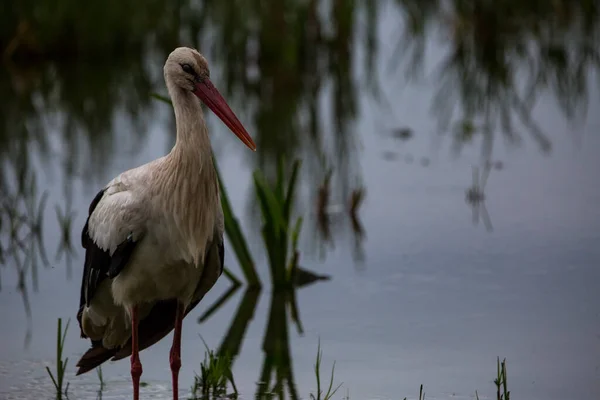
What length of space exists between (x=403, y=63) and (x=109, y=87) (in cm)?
356

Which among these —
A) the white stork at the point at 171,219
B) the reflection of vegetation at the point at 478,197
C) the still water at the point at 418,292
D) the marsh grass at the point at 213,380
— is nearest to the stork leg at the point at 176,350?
the white stork at the point at 171,219

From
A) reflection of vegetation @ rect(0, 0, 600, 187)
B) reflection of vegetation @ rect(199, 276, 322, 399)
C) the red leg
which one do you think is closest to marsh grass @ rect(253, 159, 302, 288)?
reflection of vegetation @ rect(199, 276, 322, 399)

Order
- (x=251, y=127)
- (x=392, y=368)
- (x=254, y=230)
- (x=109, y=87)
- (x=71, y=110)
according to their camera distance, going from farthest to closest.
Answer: (x=109, y=87) → (x=71, y=110) → (x=251, y=127) → (x=254, y=230) → (x=392, y=368)

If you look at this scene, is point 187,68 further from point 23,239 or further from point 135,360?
point 23,239

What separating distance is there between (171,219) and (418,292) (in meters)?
→ 2.93

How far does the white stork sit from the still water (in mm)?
807

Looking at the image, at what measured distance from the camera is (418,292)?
8812mm

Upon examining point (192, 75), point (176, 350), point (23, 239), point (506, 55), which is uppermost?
point (506, 55)

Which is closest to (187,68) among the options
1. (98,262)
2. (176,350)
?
(98,262)

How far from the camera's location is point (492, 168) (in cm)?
1191

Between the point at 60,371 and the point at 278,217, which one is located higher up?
the point at 278,217

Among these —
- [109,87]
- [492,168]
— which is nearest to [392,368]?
[492,168]

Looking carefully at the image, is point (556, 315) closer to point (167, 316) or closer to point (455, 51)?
point (167, 316)

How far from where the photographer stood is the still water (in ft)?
23.8
